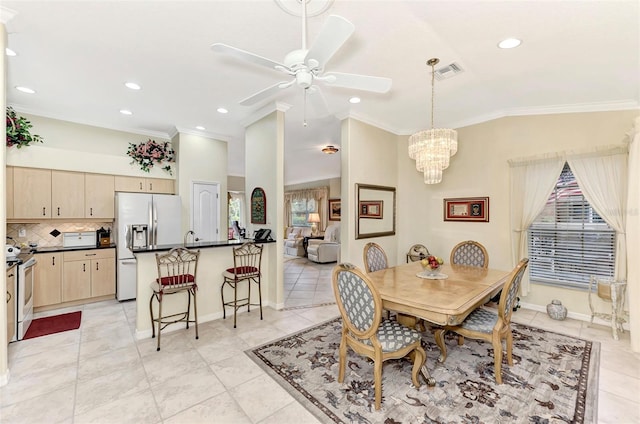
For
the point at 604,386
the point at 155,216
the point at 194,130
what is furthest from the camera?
the point at 194,130

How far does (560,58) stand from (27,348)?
590 cm

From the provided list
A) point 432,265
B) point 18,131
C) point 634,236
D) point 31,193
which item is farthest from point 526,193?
point 18,131

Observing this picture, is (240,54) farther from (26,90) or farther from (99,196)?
(99,196)

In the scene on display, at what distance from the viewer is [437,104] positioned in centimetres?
382

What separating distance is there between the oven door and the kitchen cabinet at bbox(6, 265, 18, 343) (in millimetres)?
65

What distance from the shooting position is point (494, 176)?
414 cm

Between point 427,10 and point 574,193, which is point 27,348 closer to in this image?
point 427,10

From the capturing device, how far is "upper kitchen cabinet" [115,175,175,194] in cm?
471

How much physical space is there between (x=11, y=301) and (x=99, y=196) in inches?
80.9

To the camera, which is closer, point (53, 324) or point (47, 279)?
point (53, 324)

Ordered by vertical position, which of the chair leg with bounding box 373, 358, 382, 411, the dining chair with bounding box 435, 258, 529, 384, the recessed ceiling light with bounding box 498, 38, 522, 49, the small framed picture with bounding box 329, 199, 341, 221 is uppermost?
the recessed ceiling light with bounding box 498, 38, 522, 49

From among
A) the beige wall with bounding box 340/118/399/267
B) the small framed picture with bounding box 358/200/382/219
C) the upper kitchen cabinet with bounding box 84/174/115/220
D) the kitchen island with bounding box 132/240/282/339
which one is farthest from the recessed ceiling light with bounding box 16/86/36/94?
the small framed picture with bounding box 358/200/382/219

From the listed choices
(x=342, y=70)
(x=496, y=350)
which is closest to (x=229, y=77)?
(x=342, y=70)

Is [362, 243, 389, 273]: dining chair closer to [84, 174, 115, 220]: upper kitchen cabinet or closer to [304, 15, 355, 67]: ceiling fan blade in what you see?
[304, 15, 355, 67]: ceiling fan blade
